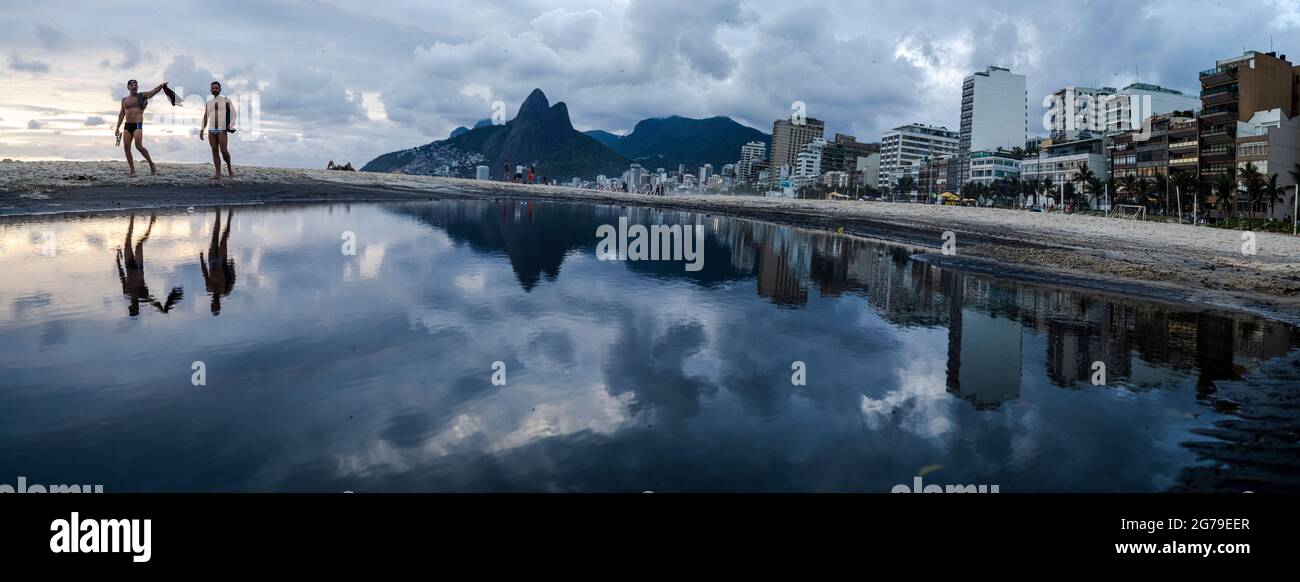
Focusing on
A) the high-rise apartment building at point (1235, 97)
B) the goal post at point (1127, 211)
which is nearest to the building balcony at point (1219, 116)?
the high-rise apartment building at point (1235, 97)

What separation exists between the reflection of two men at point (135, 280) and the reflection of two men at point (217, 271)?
0.61 meters

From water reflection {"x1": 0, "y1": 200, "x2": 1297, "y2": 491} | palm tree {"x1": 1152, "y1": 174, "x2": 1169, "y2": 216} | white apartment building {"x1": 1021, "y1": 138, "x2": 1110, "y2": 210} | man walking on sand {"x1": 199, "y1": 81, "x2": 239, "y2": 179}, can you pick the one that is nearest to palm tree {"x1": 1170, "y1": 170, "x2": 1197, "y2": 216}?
palm tree {"x1": 1152, "y1": 174, "x2": 1169, "y2": 216}

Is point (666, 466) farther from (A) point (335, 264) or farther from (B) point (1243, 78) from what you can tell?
(B) point (1243, 78)

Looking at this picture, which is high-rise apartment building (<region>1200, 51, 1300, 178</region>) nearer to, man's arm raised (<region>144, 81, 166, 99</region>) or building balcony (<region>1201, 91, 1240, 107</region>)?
building balcony (<region>1201, 91, 1240, 107</region>)

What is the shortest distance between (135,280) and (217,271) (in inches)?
64.7

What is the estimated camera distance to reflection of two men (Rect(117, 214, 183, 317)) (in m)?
11.7

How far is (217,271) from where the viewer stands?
15188 mm

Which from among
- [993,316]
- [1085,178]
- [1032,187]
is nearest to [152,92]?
[993,316]

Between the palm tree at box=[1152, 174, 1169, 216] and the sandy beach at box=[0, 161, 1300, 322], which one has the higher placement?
the palm tree at box=[1152, 174, 1169, 216]

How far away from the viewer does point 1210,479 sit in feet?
21.1

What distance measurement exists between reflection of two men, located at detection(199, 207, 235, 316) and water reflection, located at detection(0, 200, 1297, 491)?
5.3 inches

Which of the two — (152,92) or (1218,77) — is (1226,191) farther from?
(152,92)
